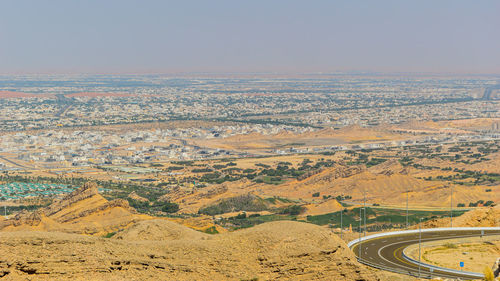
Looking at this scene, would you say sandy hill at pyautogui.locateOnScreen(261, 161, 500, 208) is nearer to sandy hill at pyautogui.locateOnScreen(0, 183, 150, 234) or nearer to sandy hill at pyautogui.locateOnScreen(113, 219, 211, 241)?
sandy hill at pyautogui.locateOnScreen(0, 183, 150, 234)

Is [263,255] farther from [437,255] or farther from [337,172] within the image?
[337,172]

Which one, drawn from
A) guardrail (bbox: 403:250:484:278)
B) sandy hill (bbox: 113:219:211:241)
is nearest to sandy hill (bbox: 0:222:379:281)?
sandy hill (bbox: 113:219:211:241)

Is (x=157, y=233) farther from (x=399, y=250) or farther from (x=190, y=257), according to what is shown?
(x=399, y=250)

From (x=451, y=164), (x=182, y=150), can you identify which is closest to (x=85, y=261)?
(x=451, y=164)

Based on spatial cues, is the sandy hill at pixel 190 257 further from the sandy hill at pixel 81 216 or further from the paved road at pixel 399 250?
the sandy hill at pixel 81 216

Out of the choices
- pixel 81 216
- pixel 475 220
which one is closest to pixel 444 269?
pixel 475 220

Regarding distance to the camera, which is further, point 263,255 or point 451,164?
point 451,164

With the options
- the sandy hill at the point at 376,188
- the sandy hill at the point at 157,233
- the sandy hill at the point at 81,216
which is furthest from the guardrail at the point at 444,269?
the sandy hill at the point at 376,188
